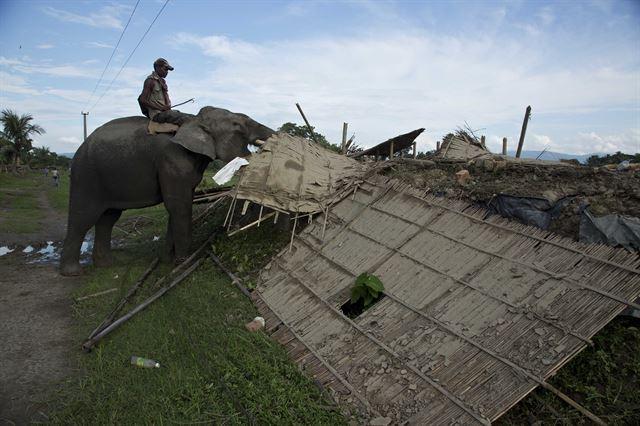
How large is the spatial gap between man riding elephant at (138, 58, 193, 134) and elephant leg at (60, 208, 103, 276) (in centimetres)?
211

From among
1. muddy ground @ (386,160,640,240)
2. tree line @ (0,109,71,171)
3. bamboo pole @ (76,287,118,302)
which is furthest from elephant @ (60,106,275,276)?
tree line @ (0,109,71,171)

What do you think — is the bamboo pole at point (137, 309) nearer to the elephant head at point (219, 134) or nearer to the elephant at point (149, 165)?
the elephant at point (149, 165)

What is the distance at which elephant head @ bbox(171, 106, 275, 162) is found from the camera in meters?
7.55

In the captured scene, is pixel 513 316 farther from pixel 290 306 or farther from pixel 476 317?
pixel 290 306

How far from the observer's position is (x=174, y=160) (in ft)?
25.3

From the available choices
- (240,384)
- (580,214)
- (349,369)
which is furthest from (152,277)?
(580,214)

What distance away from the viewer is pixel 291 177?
7.48 m

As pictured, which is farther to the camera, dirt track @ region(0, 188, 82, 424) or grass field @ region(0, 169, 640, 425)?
dirt track @ region(0, 188, 82, 424)

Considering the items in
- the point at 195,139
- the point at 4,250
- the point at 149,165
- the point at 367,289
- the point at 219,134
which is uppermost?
the point at 219,134

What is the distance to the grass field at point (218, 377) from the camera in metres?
3.70

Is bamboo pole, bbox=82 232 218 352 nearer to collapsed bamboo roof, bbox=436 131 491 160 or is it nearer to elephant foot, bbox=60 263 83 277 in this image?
elephant foot, bbox=60 263 83 277

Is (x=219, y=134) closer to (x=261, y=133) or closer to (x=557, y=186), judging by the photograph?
(x=261, y=133)

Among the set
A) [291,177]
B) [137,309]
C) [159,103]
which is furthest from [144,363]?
[159,103]

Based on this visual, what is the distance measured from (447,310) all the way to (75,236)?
7.21 metres
